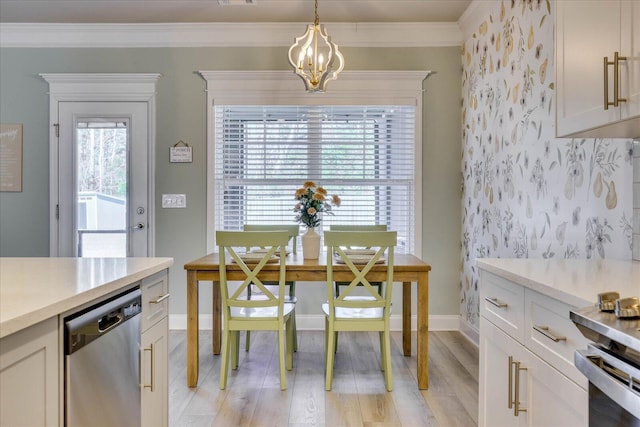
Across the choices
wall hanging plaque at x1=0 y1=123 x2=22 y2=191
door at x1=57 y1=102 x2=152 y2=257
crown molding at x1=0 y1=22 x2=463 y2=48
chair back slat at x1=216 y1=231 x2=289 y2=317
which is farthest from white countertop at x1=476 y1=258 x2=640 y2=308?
wall hanging plaque at x1=0 y1=123 x2=22 y2=191

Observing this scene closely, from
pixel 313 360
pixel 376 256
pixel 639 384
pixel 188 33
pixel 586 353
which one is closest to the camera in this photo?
pixel 639 384

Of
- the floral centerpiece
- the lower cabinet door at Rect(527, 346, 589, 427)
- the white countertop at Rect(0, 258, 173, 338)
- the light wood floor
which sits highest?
the floral centerpiece

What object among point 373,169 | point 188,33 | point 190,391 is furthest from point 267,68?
point 190,391

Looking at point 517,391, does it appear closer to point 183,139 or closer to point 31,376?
point 31,376

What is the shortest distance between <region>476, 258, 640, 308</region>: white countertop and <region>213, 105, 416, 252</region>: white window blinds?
2.11 meters

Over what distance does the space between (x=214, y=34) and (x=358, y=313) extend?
274 centimetres

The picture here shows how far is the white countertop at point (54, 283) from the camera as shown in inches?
34.8

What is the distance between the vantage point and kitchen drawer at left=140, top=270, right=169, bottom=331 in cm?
150

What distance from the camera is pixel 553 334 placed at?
1137 mm

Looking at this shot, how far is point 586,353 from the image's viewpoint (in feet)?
2.93

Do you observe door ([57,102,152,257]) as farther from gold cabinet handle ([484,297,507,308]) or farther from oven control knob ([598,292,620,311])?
oven control knob ([598,292,620,311])

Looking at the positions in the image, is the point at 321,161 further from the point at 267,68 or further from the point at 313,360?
the point at 313,360

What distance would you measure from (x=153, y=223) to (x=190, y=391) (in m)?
1.74

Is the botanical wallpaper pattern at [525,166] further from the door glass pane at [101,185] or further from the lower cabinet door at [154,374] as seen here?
the door glass pane at [101,185]
